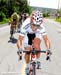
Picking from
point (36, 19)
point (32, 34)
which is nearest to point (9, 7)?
point (32, 34)

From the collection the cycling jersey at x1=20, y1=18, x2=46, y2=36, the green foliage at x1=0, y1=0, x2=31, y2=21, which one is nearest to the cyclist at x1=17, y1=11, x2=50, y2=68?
the cycling jersey at x1=20, y1=18, x2=46, y2=36

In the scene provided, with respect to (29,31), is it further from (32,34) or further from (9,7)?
(9,7)

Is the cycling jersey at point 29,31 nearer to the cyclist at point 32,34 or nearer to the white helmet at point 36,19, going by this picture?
the cyclist at point 32,34

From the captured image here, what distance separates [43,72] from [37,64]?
262 cm

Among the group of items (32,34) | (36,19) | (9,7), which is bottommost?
(9,7)

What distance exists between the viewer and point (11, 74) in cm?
940

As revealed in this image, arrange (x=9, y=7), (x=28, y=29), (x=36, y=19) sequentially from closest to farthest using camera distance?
1. (x=36, y=19)
2. (x=28, y=29)
3. (x=9, y=7)

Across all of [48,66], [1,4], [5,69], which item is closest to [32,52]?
[5,69]

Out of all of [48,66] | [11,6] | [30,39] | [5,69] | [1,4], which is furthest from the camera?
[11,6]

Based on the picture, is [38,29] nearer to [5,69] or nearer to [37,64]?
[37,64]

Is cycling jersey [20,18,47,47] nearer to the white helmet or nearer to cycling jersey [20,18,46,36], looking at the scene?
cycling jersey [20,18,46,36]

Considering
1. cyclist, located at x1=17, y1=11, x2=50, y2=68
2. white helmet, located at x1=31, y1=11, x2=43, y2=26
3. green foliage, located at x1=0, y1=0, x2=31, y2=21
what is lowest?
green foliage, located at x1=0, y1=0, x2=31, y2=21

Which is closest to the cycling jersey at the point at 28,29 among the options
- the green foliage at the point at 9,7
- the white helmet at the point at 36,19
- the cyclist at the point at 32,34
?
the cyclist at the point at 32,34

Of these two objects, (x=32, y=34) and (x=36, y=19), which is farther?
(x=32, y=34)
